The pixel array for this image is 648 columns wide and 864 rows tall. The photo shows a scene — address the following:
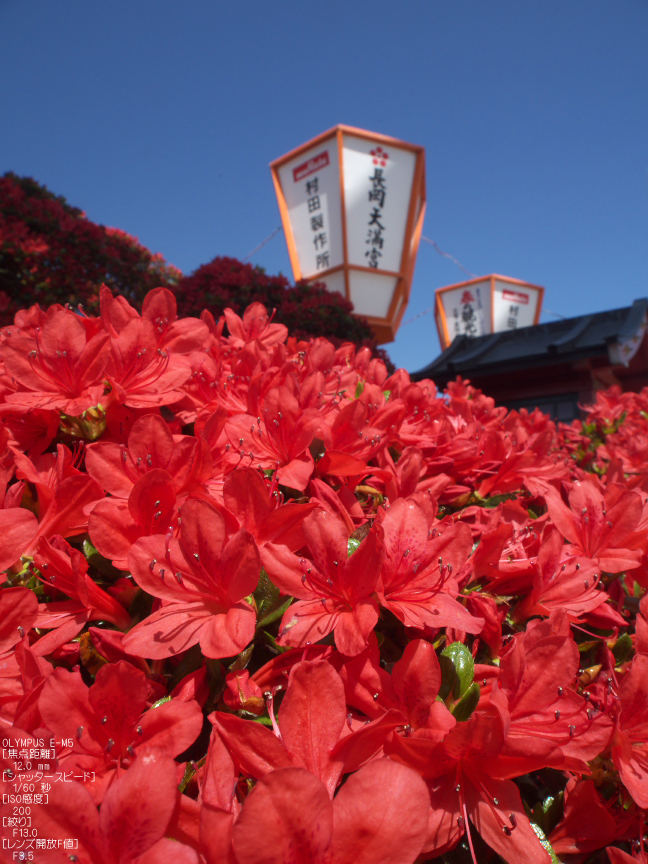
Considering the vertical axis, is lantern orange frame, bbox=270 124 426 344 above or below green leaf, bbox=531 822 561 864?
above

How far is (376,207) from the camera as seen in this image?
8.07 meters

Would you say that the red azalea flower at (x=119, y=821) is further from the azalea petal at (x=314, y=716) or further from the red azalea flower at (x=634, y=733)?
the red azalea flower at (x=634, y=733)

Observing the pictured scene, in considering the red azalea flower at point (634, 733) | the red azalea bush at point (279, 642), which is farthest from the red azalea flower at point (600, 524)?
the red azalea flower at point (634, 733)

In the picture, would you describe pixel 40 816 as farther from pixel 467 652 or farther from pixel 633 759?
pixel 633 759

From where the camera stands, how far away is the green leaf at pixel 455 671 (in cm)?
77

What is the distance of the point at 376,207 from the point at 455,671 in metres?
8.20

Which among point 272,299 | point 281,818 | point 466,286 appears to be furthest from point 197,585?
point 466,286

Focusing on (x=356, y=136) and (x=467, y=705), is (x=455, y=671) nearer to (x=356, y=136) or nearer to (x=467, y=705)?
(x=467, y=705)

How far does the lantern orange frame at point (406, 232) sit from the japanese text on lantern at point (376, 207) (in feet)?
0.54

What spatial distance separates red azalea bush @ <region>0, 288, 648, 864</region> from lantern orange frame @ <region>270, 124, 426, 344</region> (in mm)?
6883

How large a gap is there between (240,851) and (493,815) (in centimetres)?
36

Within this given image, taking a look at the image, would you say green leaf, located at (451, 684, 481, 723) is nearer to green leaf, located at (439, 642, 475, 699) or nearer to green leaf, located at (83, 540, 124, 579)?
green leaf, located at (439, 642, 475, 699)

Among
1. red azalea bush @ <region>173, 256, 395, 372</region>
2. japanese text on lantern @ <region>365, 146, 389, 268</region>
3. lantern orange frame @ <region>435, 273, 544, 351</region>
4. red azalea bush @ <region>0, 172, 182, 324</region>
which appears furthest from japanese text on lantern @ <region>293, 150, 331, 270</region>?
lantern orange frame @ <region>435, 273, 544, 351</region>

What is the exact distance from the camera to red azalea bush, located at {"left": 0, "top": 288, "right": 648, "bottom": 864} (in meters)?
0.53
